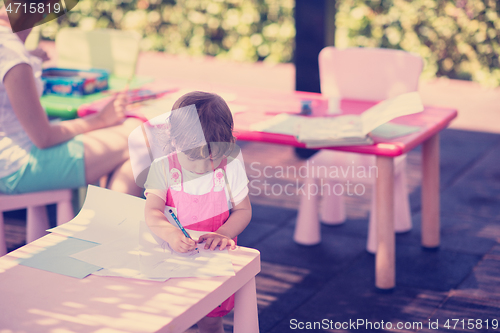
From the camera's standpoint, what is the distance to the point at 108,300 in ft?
3.95

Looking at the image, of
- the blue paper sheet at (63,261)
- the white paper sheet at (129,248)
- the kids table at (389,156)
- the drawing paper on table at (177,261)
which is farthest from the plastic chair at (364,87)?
the blue paper sheet at (63,261)

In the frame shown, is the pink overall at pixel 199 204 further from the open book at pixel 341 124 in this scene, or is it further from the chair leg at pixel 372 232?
the chair leg at pixel 372 232

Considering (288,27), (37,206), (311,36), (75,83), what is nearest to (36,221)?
(37,206)

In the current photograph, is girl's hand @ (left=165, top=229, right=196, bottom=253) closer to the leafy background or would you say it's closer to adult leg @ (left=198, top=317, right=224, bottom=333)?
adult leg @ (left=198, top=317, right=224, bottom=333)

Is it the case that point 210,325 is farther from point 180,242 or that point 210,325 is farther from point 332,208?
point 332,208

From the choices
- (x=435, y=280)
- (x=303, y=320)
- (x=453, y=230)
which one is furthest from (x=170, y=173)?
(x=453, y=230)

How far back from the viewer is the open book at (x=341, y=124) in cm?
223

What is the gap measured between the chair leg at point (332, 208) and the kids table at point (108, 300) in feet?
6.43

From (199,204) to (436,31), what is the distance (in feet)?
18.3

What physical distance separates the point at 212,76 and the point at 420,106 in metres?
5.06

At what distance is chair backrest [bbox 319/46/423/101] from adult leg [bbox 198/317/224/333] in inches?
65.0

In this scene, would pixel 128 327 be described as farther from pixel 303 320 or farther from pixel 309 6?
pixel 309 6

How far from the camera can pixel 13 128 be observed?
2314 millimetres

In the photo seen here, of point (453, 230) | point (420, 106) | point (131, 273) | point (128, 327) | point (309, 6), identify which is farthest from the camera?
point (309, 6)
